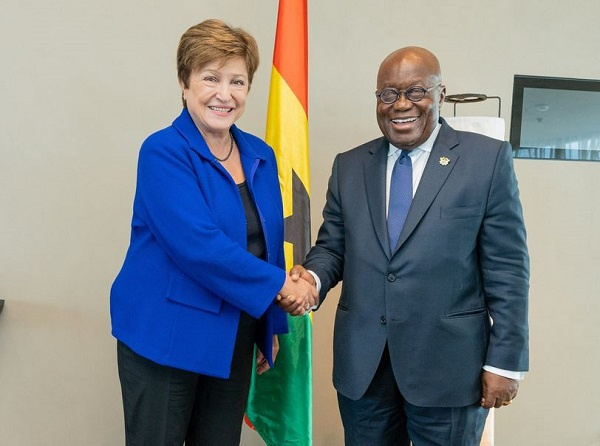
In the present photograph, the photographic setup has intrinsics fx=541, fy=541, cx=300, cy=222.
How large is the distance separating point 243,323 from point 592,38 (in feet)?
7.04

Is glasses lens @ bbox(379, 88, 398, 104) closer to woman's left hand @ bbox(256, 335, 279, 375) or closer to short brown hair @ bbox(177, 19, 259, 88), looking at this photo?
short brown hair @ bbox(177, 19, 259, 88)

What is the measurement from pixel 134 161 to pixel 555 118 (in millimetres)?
1938

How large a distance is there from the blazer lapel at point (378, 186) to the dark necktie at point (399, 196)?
2 cm

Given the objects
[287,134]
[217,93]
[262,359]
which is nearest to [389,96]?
[217,93]

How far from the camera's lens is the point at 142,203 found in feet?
4.49

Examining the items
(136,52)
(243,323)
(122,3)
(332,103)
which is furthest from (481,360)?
(122,3)

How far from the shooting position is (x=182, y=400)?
140cm

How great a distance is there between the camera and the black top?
1.45 metres

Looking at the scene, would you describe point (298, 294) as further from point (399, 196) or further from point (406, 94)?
point (406, 94)

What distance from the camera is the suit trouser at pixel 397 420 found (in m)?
1.41

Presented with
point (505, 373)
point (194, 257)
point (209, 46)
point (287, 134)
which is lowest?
point (505, 373)

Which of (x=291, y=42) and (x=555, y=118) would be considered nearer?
(x=291, y=42)

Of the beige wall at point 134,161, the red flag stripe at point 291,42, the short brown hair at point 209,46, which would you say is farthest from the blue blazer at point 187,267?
the beige wall at point 134,161

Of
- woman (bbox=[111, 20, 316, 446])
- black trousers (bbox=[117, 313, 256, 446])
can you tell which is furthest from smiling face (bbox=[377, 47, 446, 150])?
black trousers (bbox=[117, 313, 256, 446])
